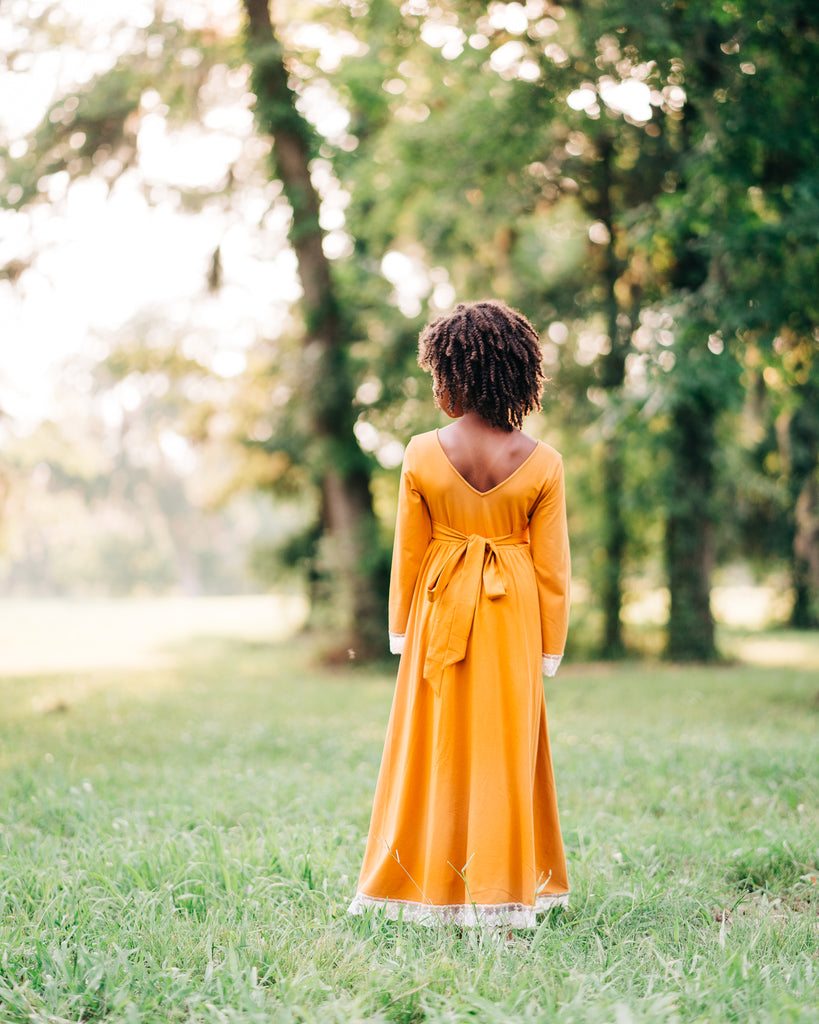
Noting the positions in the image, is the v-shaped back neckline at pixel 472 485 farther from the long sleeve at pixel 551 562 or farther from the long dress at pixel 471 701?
the long sleeve at pixel 551 562

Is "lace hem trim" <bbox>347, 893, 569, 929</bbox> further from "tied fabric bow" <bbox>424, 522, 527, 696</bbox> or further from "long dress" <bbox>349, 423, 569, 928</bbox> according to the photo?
"tied fabric bow" <bbox>424, 522, 527, 696</bbox>

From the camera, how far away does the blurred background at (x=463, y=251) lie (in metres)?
8.53

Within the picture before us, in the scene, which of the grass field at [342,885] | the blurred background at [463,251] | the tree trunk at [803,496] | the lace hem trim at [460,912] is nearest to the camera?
the grass field at [342,885]

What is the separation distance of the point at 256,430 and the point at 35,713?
310 inches

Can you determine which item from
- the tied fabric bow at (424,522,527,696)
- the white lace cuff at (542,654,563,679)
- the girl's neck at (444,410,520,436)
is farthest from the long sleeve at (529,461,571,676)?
the girl's neck at (444,410,520,436)

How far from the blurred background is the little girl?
5.34 m

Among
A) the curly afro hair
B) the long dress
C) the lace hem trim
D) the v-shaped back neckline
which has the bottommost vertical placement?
the lace hem trim

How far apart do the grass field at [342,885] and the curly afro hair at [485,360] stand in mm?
1917

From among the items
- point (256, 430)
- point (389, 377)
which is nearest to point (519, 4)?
point (389, 377)

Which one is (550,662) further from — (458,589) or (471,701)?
(458,589)

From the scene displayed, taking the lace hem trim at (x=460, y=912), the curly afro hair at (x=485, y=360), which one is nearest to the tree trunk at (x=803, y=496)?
the curly afro hair at (x=485, y=360)

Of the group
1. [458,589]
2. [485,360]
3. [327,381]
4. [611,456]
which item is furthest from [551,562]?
[611,456]

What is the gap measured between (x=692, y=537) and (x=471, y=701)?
1059 cm

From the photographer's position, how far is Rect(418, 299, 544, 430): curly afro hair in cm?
336
